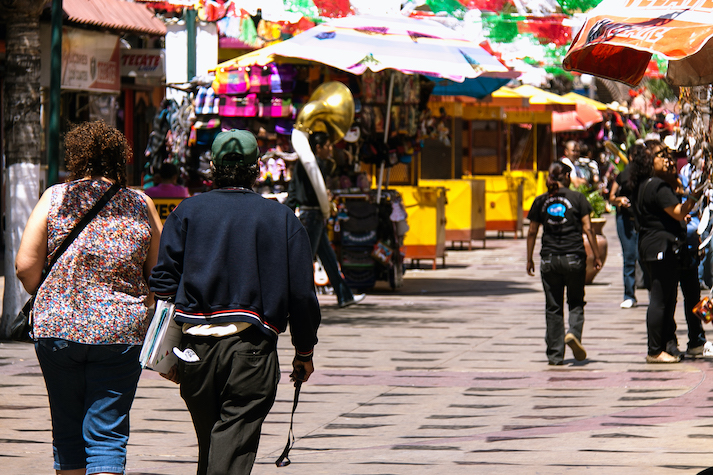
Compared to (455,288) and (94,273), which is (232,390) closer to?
(94,273)

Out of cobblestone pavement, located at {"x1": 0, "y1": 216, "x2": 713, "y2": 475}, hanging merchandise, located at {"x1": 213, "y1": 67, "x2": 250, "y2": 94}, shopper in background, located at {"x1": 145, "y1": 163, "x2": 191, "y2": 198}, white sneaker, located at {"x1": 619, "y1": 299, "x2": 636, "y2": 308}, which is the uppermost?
hanging merchandise, located at {"x1": 213, "y1": 67, "x2": 250, "y2": 94}

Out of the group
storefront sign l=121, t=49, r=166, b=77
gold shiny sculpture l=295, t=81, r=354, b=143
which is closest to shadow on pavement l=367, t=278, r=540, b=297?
gold shiny sculpture l=295, t=81, r=354, b=143

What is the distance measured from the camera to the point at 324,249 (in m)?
13.0

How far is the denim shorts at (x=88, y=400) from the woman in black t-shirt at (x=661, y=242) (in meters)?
5.72

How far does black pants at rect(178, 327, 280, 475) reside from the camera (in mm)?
4477

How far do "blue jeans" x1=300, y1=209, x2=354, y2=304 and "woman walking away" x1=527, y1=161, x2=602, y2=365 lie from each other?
133 inches

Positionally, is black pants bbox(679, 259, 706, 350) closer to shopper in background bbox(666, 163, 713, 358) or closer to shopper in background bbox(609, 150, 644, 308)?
shopper in background bbox(666, 163, 713, 358)

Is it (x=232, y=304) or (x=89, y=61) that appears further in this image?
(x=89, y=61)

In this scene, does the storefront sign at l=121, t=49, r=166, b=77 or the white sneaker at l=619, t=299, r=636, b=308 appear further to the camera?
the storefront sign at l=121, t=49, r=166, b=77

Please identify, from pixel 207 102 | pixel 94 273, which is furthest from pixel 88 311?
pixel 207 102

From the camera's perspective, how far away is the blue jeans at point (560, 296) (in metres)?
9.57

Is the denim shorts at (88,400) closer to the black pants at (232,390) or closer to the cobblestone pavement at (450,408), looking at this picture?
the black pants at (232,390)

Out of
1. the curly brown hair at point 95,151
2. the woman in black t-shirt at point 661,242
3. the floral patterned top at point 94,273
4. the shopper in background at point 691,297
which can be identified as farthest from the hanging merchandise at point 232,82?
the floral patterned top at point 94,273

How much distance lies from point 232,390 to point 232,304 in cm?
32
